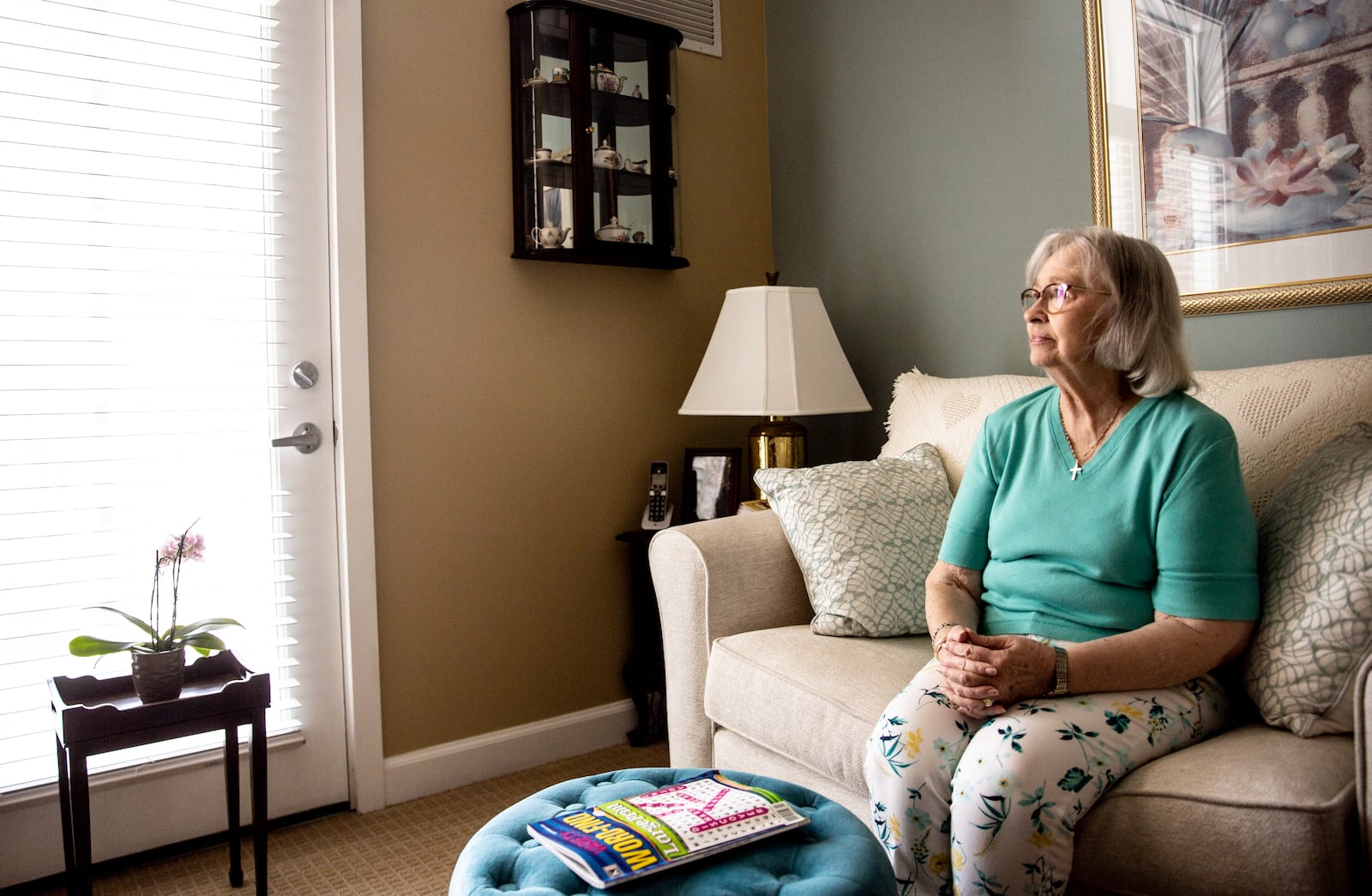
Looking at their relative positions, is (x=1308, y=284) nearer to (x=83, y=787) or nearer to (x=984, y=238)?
(x=984, y=238)

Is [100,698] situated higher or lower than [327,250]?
lower

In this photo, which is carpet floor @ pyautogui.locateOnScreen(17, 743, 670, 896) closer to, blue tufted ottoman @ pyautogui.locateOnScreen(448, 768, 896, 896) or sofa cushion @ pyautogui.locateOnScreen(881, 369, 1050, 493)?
blue tufted ottoman @ pyautogui.locateOnScreen(448, 768, 896, 896)

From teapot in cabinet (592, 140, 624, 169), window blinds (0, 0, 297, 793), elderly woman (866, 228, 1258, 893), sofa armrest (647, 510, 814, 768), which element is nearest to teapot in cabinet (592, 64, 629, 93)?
teapot in cabinet (592, 140, 624, 169)

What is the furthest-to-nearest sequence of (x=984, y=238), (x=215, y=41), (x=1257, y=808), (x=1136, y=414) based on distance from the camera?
(x=984, y=238)
(x=215, y=41)
(x=1136, y=414)
(x=1257, y=808)

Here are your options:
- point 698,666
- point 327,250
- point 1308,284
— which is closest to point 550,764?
point 698,666

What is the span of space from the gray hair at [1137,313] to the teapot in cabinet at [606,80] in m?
1.42

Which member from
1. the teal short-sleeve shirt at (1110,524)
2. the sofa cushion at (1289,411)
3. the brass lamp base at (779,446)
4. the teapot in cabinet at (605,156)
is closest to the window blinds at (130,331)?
the teapot in cabinet at (605,156)

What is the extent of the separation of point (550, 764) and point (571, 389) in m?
1.03

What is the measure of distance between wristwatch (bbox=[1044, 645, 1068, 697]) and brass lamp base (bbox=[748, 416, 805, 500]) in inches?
48.1

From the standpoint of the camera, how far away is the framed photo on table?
6.05ft

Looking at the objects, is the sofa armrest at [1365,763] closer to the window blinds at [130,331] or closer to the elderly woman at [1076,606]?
the elderly woman at [1076,606]

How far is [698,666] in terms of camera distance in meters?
2.04

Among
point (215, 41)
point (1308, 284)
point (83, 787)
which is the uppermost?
point (215, 41)

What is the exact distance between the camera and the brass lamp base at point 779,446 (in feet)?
8.50
